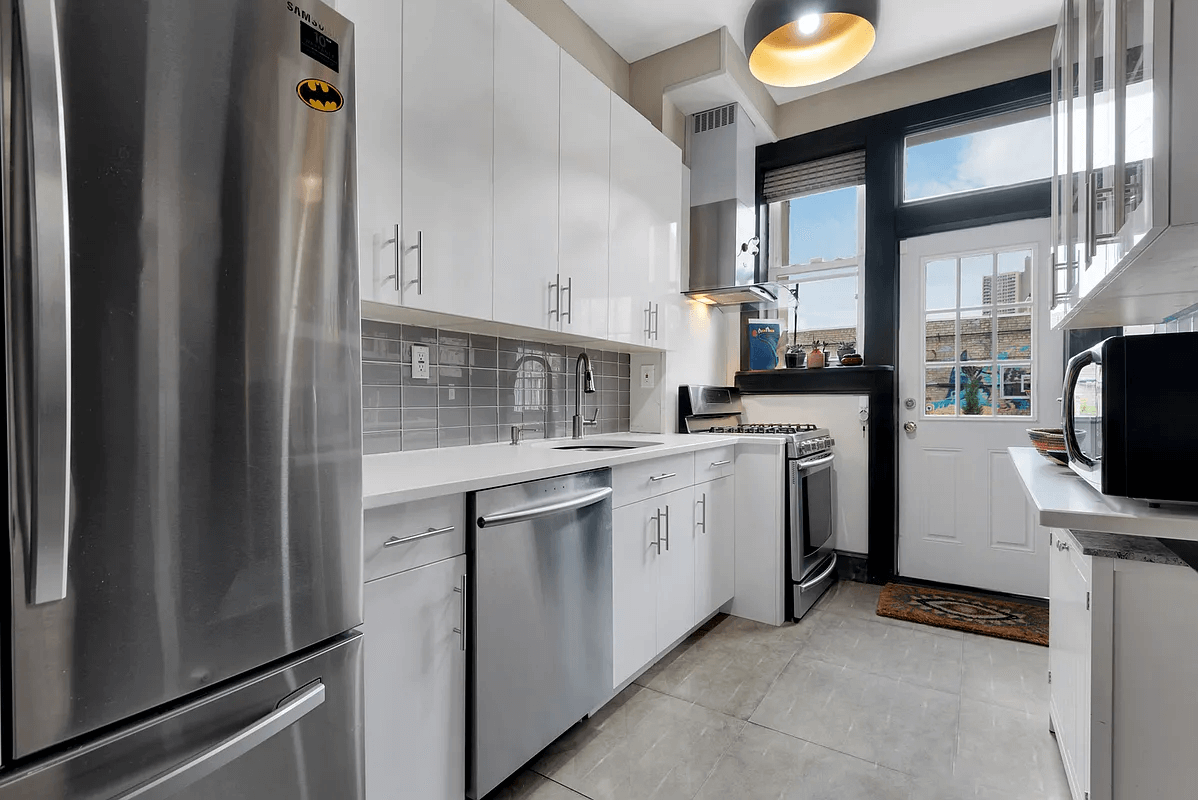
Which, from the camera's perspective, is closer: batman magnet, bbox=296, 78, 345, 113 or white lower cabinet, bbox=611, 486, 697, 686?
batman magnet, bbox=296, 78, 345, 113

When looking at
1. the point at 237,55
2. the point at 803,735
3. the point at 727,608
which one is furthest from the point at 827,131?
the point at 237,55

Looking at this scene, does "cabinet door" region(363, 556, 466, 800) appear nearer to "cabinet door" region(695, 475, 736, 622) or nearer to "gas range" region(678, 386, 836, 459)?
"cabinet door" region(695, 475, 736, 622)

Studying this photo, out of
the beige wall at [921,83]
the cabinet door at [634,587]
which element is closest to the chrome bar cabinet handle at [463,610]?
the cabinet door at [634,587]

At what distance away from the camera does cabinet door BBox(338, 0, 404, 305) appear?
5.00ft

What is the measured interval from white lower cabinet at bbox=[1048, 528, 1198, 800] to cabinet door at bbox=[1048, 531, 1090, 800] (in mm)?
51

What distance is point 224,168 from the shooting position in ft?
→ 2.74

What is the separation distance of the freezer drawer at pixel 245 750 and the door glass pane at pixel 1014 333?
11.4 feet

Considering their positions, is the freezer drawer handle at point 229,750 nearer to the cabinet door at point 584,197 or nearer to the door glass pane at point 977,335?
the cabinet door at point 584,197

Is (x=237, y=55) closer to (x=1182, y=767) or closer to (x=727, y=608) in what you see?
(x=1182, y=767)

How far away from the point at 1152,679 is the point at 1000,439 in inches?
92.8

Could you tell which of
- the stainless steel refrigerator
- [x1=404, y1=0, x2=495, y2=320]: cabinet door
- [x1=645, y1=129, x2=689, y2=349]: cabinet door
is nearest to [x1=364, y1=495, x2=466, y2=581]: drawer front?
the stainless steel refrigerator

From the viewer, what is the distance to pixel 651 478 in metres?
2.22

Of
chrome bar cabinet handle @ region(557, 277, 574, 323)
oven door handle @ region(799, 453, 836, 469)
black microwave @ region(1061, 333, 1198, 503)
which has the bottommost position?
oven door handle @ region(799, 453, 836, 469)

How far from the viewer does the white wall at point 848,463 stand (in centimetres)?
345
